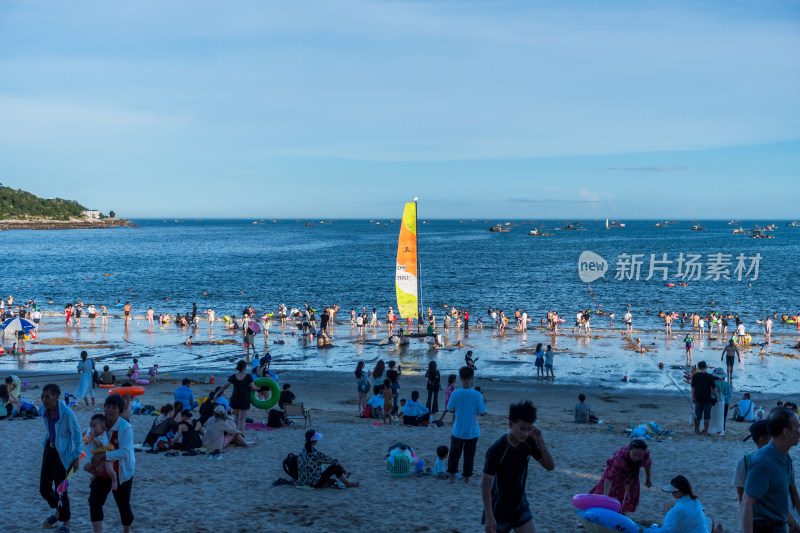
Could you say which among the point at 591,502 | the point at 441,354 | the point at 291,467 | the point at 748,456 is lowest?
the point at 441,354

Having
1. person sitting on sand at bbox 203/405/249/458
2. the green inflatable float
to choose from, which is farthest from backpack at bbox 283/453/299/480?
the green inflatable float

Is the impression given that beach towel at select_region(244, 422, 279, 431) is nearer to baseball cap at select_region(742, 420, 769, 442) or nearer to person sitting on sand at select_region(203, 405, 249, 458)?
person sitting on sand at select_region(203, 405, 249, 458)

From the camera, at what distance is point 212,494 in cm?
955

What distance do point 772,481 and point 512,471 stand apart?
1.93 meters

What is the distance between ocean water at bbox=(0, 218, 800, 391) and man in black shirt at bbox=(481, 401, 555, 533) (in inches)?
712

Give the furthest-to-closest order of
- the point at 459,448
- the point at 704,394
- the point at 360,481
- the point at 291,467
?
1. the point at 704,394
2. the point at 360,481
3. the point at 291,467
4. the point at 459,448

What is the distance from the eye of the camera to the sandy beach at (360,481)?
27.8 ft

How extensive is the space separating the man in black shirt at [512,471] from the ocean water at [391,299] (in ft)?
59.3

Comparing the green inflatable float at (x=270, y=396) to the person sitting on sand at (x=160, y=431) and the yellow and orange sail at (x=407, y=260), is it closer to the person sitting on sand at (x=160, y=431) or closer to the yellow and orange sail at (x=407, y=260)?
the person sitting on sand at (x=160, y=431)

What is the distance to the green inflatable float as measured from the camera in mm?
13883

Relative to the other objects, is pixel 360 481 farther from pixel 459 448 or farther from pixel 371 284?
pixel 371 284

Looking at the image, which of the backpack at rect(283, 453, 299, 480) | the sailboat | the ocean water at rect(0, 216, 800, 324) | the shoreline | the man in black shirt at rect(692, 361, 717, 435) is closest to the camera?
the backpack at rect(283, 453, 299, 480)

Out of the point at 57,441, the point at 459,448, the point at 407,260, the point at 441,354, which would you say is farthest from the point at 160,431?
the point at 407,260

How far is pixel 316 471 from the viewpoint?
9977 mm
